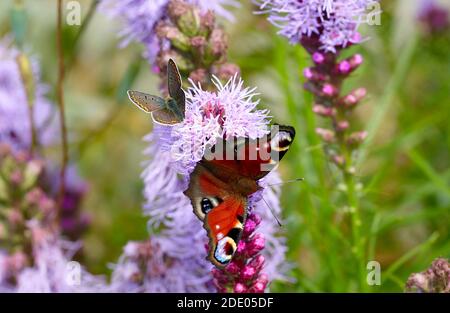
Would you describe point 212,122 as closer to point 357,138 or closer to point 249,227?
point 249,227

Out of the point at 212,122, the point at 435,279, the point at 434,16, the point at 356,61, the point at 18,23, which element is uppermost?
the point at 434,16

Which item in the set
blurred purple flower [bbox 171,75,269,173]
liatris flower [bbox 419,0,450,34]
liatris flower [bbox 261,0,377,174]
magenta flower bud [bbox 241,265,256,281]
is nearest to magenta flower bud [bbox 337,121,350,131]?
liatris flower [bbox 261,0,377,174]

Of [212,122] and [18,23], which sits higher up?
[18,23]

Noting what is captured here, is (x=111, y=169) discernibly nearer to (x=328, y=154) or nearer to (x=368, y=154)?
(x=368, y=154)

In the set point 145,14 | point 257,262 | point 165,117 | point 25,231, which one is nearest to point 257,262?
point 257,262

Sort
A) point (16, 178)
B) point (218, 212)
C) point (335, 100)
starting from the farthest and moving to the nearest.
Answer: point (16, 178)
point (335, 100)
point (218, 212)
